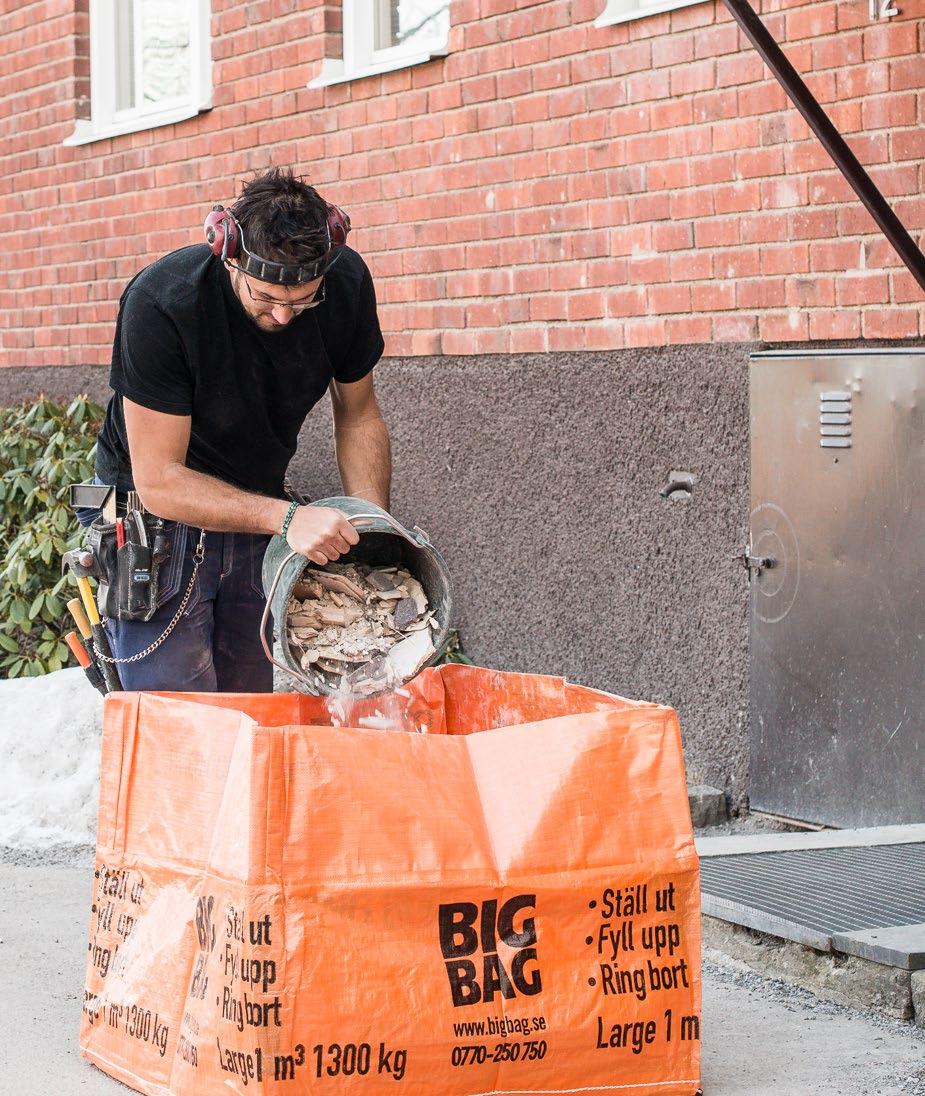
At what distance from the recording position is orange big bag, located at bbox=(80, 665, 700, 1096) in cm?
313

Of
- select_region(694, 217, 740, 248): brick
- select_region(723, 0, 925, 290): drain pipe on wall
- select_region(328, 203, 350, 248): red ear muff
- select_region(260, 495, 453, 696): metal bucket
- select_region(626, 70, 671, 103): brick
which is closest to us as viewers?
select_region(260, 495, 453, 696): metal bucket

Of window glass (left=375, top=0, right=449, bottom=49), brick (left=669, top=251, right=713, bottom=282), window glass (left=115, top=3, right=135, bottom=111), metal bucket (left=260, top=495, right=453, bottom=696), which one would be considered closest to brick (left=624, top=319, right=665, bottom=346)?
brick (left=669, top=251, right=713, bottom=282)

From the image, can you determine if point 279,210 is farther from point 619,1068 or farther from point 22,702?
point 22,702

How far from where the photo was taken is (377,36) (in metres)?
7.42

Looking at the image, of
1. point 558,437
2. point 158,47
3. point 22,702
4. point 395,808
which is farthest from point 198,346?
point 158,47

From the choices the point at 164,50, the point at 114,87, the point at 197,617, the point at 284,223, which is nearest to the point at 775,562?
the point at 197,617

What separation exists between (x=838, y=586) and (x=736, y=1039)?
188cm

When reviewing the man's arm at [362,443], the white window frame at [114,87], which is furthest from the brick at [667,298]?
the white window frame at [114,87]

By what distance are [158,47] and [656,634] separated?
4696 mm

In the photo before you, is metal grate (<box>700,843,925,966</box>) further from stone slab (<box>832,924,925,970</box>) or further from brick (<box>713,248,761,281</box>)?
brick (<box>713,248,761,281</box>)

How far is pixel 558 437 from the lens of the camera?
6.43 m

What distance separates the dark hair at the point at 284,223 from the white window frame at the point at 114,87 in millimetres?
4805

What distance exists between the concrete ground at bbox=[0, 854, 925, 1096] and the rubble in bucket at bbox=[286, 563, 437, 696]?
1.02m

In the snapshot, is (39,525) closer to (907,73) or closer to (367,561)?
(367,561)
